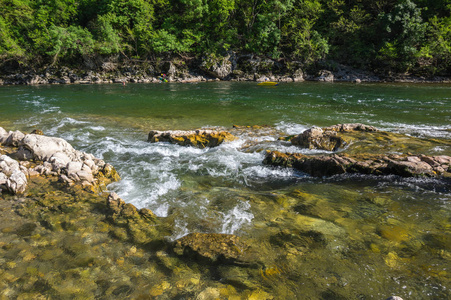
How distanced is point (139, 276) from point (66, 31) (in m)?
38.7

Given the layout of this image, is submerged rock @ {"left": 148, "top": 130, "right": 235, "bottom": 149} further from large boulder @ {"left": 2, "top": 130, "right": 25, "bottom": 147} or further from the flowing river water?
large boulder @ {"left": 2, "top": 130, "right": 25, "bottom": 147}

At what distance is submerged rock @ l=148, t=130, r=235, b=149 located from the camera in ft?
26.7

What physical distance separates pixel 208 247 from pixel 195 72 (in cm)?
3555

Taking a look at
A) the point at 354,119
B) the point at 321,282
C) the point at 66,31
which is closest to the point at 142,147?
the point at 321,282

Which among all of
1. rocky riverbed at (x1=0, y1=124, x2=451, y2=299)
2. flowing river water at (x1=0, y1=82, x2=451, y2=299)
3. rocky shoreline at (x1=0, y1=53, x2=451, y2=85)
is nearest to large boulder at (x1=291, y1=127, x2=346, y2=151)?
flowing river water at (x1=0, y1=82, x2=451, y2=299)

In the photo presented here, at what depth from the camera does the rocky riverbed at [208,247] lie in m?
2.50

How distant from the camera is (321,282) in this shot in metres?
2.54

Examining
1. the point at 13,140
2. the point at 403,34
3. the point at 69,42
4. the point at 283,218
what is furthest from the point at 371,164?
the point at 69,42

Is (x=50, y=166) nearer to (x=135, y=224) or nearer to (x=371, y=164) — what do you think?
(x=135, y=224)

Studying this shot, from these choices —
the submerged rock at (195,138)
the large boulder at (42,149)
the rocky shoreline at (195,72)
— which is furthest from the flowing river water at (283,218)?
the rocky shoreline at (195,72)

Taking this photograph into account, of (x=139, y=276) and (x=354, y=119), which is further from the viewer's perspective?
(x=354, y=119)

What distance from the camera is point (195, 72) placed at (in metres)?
35.8

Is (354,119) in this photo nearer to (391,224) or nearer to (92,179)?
(391,224)

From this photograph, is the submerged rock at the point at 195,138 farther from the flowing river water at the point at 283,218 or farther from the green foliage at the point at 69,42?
the green foliage at the point at 69,42
